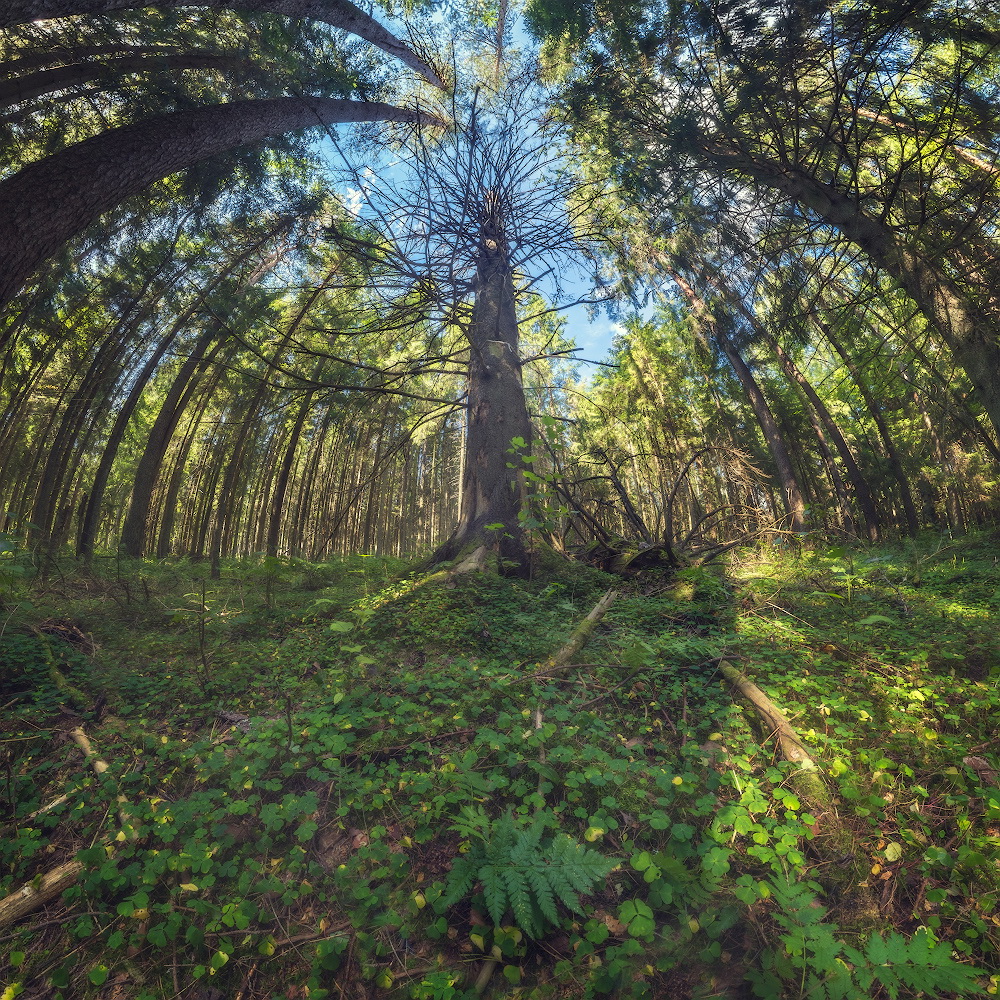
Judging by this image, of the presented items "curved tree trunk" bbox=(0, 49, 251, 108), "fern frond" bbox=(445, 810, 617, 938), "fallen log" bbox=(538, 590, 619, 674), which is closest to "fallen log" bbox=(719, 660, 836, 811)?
"fallen log" bbox=(538, 590, 619, 674)

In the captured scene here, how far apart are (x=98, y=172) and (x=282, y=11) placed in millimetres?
2844

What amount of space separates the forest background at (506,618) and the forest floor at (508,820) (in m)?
0.02

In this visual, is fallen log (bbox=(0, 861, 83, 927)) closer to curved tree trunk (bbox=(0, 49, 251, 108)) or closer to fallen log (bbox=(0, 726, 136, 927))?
fallen log (bbox=(0, 726, 136, 927))

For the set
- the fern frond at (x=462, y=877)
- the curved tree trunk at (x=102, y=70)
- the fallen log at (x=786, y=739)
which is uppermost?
the curved tree trunk at (x=102, y=70)

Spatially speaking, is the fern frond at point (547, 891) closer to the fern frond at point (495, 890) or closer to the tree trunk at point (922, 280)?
the fern frond at point (495, 890)

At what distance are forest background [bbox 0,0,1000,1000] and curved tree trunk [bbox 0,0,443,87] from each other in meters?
0.04

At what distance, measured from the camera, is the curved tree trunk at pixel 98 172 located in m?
3.18

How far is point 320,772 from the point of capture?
2178 millimetres

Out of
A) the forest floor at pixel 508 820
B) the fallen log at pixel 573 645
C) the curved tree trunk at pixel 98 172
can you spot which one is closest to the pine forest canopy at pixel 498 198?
the curved tree trunk at pixel 98 172

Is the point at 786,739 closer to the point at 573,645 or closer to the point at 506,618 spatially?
the point at 573,645

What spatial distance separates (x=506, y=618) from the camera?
4.09m

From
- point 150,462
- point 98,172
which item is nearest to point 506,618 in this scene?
point 98,172

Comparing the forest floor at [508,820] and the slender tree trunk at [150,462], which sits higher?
the slender tree trunk at [150,462]

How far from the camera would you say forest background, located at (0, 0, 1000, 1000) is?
1615 mm
